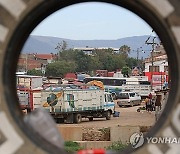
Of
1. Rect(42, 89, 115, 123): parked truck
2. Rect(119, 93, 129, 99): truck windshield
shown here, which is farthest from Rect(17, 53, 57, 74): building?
Rect(42, 89, 115, 123): parked truck

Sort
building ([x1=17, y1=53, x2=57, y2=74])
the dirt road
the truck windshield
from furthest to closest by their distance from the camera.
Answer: building ([x1=17, y1=53, x2=57, y2=74]), the truck windshield, the dirt road

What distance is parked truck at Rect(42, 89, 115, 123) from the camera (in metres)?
29.2

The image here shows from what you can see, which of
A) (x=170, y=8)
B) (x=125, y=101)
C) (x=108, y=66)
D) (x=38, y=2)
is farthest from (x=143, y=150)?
(x=108, y=66)

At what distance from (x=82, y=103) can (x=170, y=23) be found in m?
26.2

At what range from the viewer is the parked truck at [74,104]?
29188 mm

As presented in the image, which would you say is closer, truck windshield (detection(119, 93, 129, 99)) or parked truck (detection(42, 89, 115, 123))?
parked truck (detection(42, 89, 115, 123))

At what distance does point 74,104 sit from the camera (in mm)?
30094

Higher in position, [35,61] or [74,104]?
[35,61]

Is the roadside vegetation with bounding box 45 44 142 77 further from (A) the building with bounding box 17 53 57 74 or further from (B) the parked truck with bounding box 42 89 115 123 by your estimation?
(B) the parked truck with bounding box 42 89 115 123

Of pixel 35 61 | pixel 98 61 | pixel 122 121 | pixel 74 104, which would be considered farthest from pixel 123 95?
pixel 35 61

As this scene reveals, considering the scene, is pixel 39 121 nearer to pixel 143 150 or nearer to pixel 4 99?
pixel 4 99

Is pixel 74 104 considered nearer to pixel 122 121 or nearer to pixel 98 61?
pixel 122 121

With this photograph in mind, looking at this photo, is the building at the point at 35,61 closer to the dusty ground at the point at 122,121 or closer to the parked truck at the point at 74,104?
the dusty ground at the point at 122,121

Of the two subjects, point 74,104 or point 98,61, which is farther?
point 98,61
